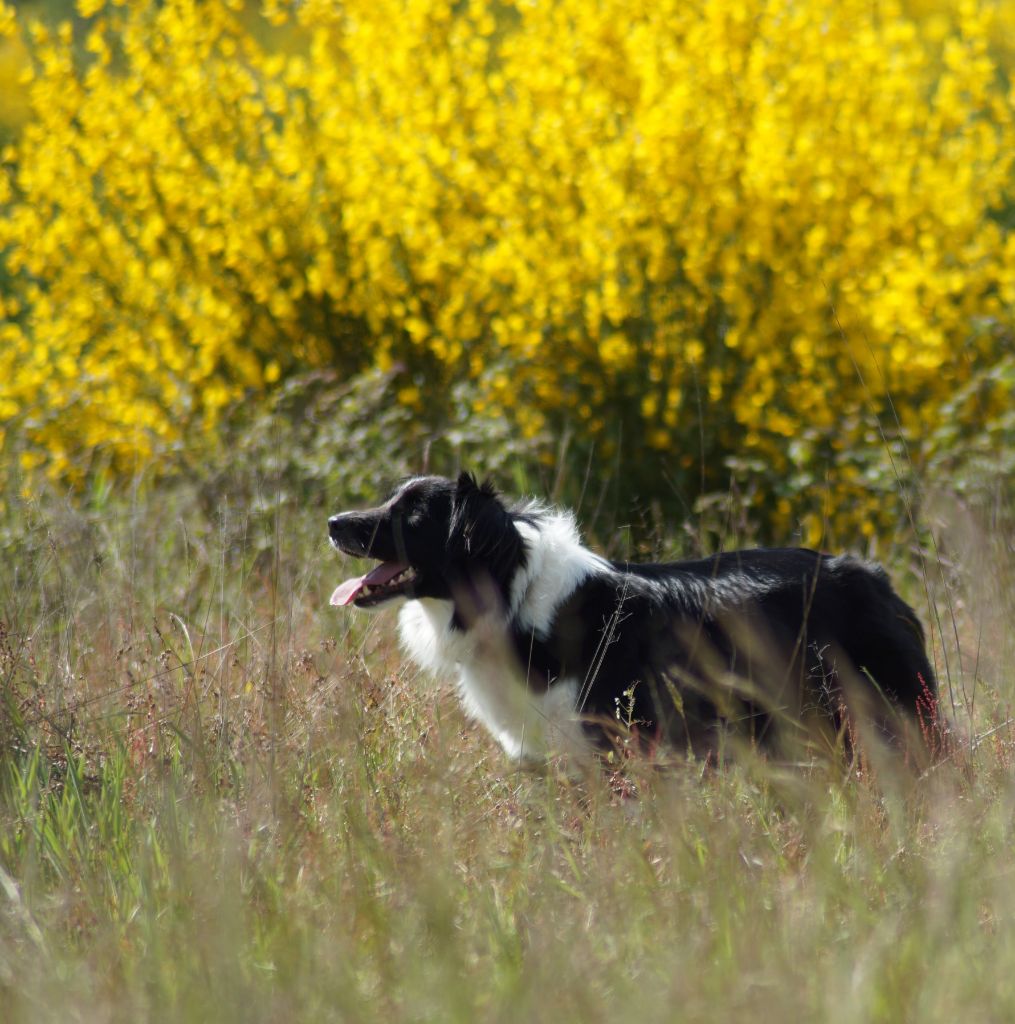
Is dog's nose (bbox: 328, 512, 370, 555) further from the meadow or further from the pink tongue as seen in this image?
the meadow

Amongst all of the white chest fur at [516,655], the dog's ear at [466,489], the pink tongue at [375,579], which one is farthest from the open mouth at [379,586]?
the dog's ear at [466,489]

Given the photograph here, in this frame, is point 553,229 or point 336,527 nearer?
point 336,527

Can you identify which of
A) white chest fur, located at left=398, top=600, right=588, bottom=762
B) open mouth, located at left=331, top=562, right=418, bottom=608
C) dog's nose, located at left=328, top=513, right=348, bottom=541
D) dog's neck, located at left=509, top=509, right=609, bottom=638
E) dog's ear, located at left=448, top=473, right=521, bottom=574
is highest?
dog's nose, located at left=328, top=513, right=348, bottom=541

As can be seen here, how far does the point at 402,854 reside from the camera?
104 inches

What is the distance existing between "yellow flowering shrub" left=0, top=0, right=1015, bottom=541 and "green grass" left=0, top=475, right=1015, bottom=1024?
1.91m

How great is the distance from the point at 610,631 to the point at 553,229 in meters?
2.79

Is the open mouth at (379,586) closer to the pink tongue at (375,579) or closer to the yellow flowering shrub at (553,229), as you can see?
the pink tongue at (375,579)

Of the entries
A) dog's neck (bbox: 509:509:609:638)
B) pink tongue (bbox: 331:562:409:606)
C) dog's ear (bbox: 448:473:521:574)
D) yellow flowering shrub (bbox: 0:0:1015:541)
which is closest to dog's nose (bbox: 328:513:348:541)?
pink tongue (bbox: 331:562:409:606)

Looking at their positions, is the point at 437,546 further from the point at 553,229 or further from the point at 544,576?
the point at 553,229

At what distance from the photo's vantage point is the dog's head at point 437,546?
11.5 feet

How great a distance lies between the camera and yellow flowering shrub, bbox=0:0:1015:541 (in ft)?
18.4

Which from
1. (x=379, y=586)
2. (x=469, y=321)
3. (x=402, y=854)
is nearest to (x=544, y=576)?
(x=379, y=586)

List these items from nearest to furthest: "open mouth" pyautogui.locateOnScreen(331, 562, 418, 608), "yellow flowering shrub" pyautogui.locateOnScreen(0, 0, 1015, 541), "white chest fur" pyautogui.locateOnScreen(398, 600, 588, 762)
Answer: "white chest fur" pyautogui.locateOnScreen(398, 600, 588, 762) < "open mouth" pyautogui.locateOnScreen(331, 562, 418, 608) < "yellow flowering shrub" pyautogui.locateOnScreen(0, 0, 1015, 541)

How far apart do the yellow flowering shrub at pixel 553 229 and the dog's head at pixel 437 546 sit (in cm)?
207
